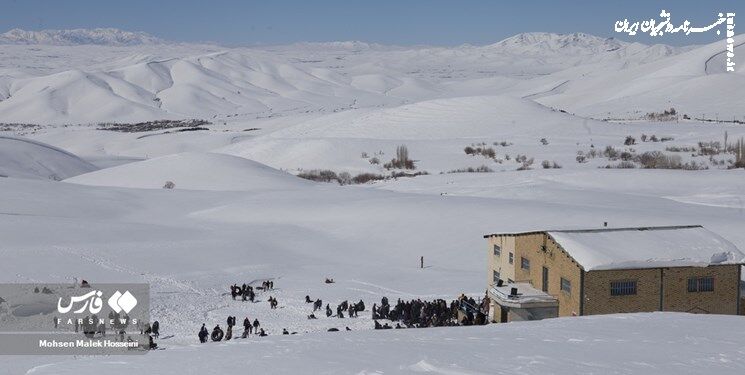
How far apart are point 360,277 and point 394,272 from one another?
144 cm

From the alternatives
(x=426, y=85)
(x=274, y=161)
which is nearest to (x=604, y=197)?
(x=274, y=161)

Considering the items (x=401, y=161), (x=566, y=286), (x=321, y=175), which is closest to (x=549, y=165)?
(x=401, y=161)

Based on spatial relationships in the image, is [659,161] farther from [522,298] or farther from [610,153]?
[522,298]

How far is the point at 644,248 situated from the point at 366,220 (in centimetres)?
1726

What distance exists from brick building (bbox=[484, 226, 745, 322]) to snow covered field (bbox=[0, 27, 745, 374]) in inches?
94.1

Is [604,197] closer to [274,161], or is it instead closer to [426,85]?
[274,161]

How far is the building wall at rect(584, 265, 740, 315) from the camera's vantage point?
691 inches

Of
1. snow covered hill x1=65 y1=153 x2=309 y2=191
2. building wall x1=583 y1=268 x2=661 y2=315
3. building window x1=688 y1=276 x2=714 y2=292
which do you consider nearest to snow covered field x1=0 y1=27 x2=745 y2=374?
snow covered hill x1=65 y1=153 x2=309 y2=191

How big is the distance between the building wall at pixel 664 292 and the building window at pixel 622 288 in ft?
0.24

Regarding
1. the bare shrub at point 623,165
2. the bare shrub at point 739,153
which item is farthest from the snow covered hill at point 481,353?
the bare shrub at point 739,153

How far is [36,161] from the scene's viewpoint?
64.3m

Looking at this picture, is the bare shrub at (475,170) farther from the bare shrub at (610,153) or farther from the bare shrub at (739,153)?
the bare shrub at (739,153)

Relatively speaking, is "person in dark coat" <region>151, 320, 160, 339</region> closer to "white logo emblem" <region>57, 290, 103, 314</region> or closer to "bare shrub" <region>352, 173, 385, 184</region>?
"white logo emblem" <region>57, 290, 103, 314</region>

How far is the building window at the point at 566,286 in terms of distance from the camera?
1811cm
